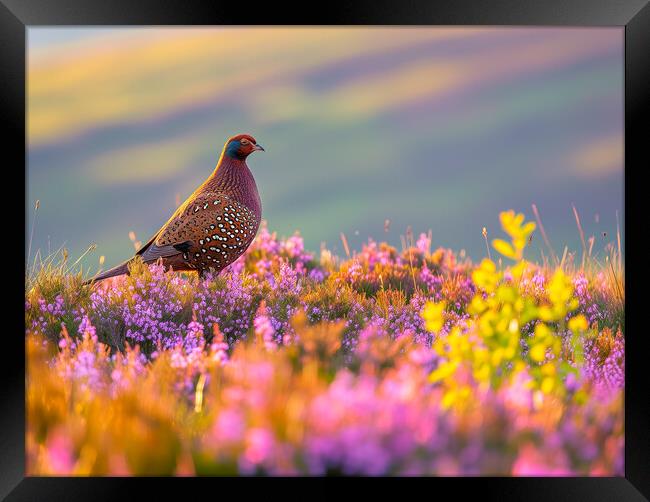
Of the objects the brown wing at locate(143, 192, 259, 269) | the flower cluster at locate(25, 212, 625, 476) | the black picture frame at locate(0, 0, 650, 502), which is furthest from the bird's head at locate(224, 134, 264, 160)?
the black picture frame at locate(0, 0, 650, 502)

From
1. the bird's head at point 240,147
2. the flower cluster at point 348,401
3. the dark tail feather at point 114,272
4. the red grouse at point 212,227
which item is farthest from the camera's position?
the bird's head at point 240,147

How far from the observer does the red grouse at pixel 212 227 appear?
5945mm

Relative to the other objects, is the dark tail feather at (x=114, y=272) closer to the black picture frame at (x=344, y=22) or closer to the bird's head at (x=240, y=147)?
the bird's head at (x=240, y=147)

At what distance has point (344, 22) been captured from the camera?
13.0 ft

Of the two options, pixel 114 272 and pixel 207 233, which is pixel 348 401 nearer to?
pixel 207 233

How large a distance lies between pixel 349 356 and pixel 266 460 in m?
1.46

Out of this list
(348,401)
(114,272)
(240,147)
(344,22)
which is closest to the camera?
(348,401)

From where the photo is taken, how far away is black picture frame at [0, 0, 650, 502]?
384 centimetres

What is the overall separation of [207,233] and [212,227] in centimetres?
7

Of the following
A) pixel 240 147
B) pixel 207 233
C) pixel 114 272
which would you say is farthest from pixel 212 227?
pixel 114 272

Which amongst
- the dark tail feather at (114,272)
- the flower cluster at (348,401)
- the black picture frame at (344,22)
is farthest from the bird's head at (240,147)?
the black picture frame at (344,22)

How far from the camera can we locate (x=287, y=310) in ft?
17.0
